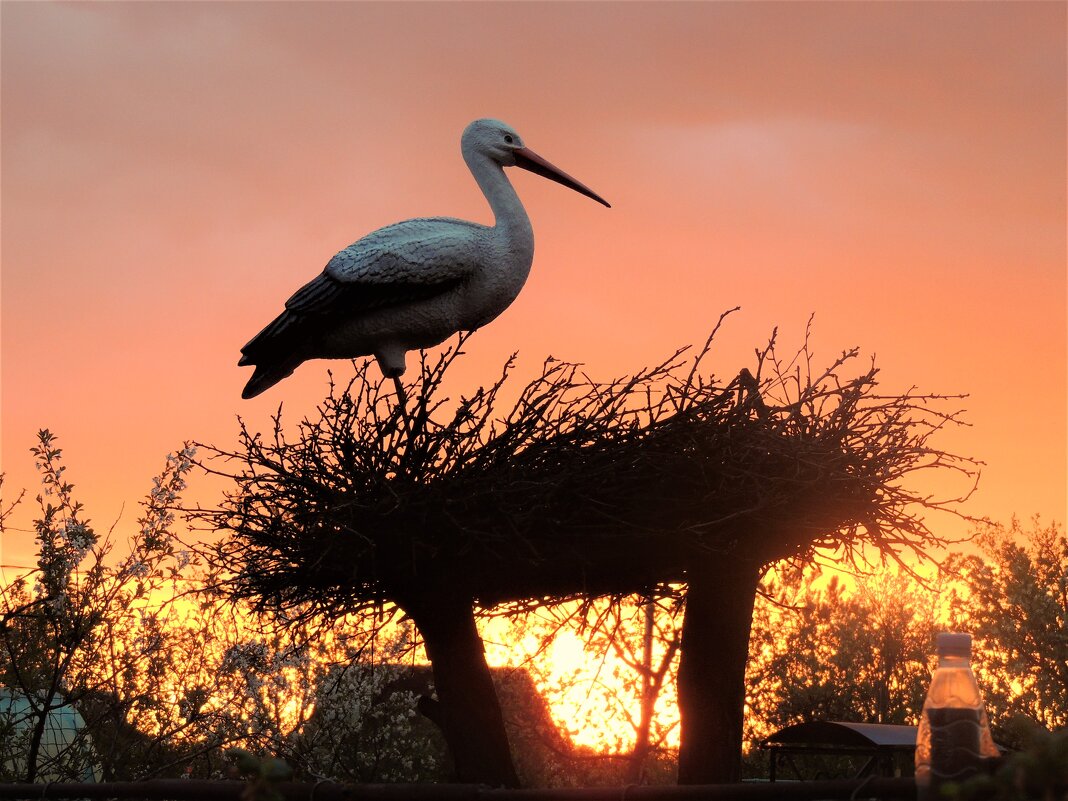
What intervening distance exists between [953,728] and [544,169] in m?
3.85

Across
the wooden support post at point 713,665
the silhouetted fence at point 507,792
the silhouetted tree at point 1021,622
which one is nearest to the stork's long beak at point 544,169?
the wooden support post at point 713,665

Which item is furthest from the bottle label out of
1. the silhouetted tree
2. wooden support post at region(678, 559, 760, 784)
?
the silhouetted tree

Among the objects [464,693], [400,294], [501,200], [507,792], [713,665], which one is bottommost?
[507,792]

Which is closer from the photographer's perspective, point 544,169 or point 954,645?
point 954,645

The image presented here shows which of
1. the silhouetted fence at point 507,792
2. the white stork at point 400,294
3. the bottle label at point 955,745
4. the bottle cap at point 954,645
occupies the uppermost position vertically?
the white stork at point 400,294

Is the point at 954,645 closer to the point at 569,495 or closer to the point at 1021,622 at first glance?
the point at 569,495

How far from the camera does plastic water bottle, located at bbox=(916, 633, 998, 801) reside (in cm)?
199

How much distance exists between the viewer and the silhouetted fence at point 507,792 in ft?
7.16

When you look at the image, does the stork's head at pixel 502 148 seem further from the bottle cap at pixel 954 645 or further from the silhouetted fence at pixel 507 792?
the bottle cap at pixel 954 645

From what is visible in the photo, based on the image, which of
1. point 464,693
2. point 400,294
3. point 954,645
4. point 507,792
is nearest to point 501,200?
point 400,294

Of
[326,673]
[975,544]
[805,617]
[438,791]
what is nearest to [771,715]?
[805,617]

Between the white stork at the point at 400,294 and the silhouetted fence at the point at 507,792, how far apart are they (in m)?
2.06

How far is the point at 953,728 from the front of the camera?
2.01 metres

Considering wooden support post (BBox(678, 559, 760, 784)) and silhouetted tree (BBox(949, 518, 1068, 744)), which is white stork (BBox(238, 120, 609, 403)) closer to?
wooden support post (BBox(678, 559, 760, 784))
